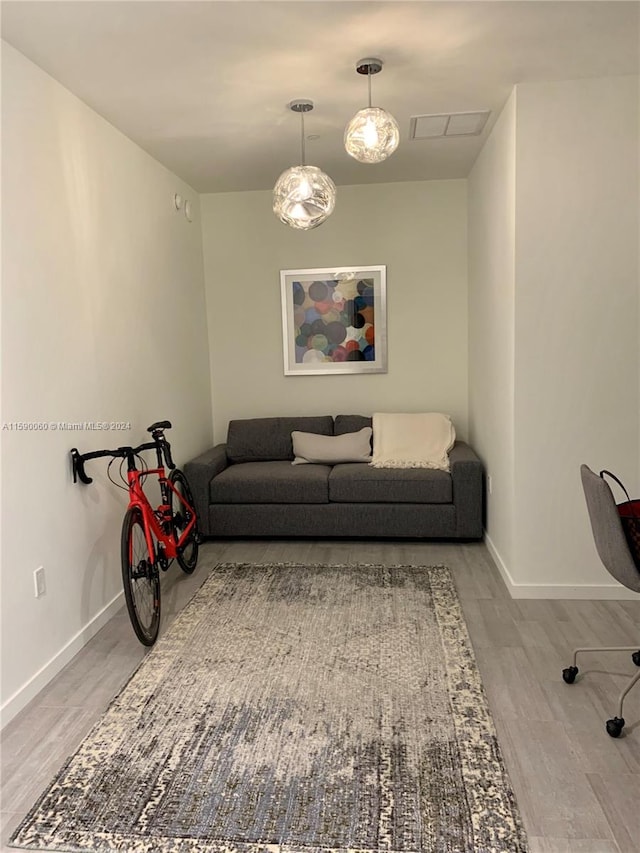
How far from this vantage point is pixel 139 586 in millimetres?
3199

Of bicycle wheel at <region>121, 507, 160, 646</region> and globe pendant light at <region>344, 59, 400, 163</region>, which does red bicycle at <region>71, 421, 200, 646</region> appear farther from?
globe pendant light at <region>344, 59, 400, 163</region>

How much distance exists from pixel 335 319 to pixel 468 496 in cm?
185

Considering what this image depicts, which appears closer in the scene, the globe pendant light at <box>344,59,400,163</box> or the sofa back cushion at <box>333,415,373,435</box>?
the globe pendant light at <box>344,59,400,163</box>

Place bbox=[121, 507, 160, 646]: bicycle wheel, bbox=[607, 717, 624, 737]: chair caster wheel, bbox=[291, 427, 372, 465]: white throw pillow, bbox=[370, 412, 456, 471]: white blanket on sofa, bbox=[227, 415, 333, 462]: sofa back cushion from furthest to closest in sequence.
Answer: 1. bbox=[227, 415, 333, 462]: sofa back cushion
2. bbox=[291, 427, 372, 465]: white throw pillow
3. bbox=[370, 412, 456, 471]: white blanket on sofa
4. bbox=[121, 507, 160, 646]: bicycle wheel
5. bbox=[607, 717, 624, 737]: chair caster wheel

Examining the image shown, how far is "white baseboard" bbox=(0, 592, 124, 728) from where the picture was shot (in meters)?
2.56

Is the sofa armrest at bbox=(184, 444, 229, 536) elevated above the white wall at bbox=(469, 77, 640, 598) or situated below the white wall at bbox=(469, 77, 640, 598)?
below

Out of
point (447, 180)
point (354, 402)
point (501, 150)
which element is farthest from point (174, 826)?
point (447, 180)

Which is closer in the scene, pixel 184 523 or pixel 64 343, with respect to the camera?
pixel 64 343

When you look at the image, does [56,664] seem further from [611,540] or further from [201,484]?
[611,540]

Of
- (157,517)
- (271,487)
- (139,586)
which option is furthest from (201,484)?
(139,586)

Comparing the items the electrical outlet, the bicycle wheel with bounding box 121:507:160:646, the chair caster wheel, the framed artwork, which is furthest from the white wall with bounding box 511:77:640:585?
the electrical outlet

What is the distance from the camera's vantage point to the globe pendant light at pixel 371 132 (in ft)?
8.85

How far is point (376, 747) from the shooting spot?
2297mm

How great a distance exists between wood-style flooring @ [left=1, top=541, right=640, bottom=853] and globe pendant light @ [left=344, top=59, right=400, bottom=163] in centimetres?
223
